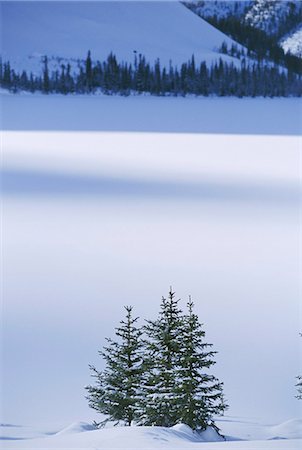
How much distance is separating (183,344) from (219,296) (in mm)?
2640

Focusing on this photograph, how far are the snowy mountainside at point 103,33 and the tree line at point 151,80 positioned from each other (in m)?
1.90

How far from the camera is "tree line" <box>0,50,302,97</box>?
5050 cm

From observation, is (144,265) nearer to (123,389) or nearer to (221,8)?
(123,389)

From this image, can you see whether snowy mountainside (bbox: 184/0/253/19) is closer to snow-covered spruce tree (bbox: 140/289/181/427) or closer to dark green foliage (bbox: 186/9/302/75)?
dark green foliage (bbox: 186/9/302/75)

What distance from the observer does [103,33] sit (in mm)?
61344

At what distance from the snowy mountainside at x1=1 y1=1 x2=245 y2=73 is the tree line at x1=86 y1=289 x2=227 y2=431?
50.6 metres

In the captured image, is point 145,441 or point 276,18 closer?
point 145,441

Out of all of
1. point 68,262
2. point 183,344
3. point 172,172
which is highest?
point 172,172

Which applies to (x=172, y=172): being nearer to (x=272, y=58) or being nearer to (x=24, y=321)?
(x=24, y=321)

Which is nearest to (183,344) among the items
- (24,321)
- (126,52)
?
(24,321)

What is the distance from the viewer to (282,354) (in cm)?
534

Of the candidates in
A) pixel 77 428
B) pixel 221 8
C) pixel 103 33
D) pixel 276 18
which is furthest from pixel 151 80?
pixel 77 428

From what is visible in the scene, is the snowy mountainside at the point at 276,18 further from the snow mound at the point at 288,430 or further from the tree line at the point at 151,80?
the snow mound at the point at 288,430

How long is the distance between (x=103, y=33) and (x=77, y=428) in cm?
5917
